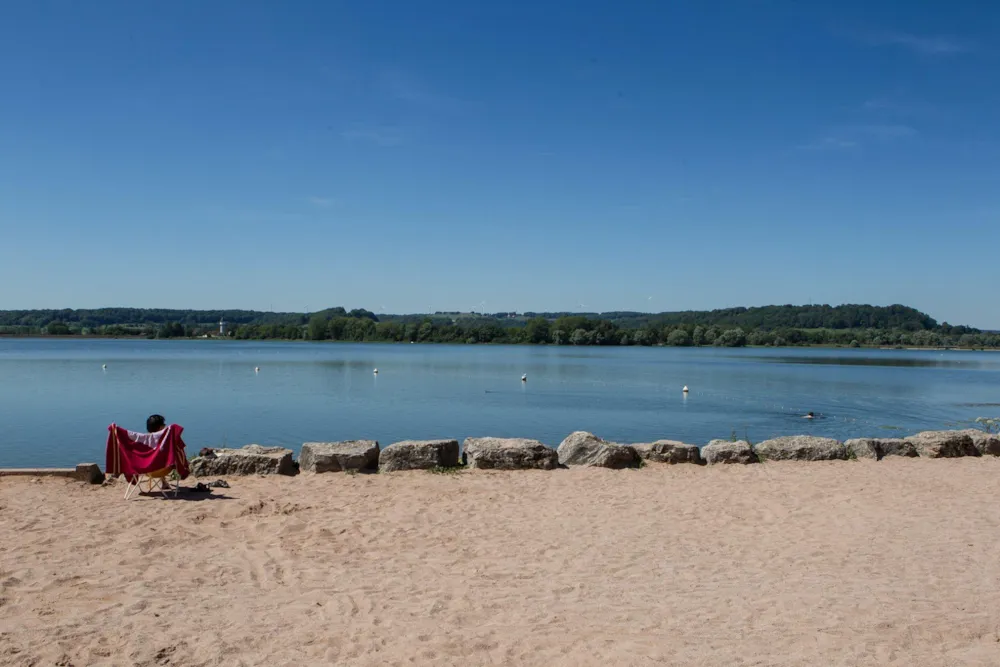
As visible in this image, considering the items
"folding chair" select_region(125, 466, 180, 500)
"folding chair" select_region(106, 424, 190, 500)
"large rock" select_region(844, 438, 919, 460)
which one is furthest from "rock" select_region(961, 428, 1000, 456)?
"folding chair" select_region(125, 466, 180, 500)

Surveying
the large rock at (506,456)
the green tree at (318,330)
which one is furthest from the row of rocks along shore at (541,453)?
the green tree at (318,330)

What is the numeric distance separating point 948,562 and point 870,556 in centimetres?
69

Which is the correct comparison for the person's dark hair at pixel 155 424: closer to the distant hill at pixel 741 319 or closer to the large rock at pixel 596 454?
the large rock at pixel 596 454

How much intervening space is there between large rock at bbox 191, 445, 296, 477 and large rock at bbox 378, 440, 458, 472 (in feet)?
4.68

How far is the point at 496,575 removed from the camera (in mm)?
6867

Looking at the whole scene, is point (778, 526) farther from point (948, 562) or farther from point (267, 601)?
point (267, 601)

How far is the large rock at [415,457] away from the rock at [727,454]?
14.8 feet

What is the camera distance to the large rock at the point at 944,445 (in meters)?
14.0

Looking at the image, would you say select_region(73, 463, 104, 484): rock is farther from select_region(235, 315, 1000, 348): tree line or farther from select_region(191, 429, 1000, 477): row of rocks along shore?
select_region(235, 315, 1000, 348): tree line

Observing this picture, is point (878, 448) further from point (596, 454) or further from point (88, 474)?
point (88, 474)

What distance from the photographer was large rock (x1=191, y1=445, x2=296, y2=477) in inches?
435

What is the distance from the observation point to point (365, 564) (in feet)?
23.4

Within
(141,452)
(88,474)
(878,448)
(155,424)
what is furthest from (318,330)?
(141,452)

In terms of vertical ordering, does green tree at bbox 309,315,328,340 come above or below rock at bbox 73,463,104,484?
above
